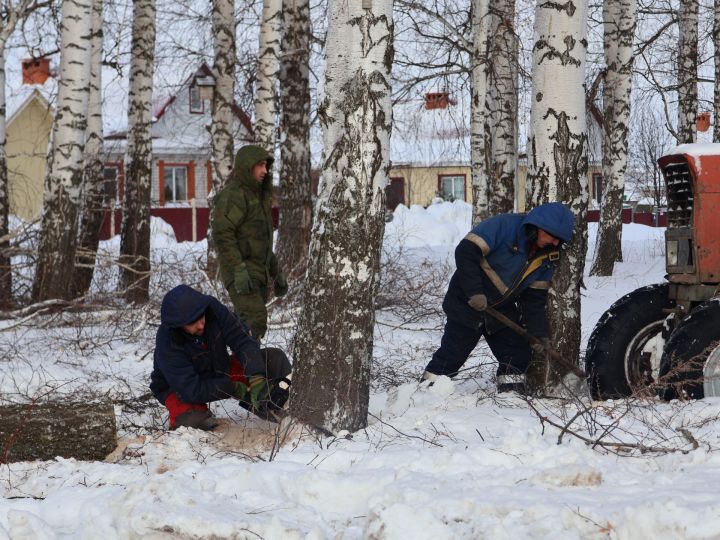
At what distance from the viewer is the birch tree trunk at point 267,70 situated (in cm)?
1200

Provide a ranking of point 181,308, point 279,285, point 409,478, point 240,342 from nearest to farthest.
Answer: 1. point 409,478
2. point 181,308
3. point 240,342
4. point 279,285

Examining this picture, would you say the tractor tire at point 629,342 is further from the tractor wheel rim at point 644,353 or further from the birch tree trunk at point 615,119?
the birch tree trunk at point 615,119

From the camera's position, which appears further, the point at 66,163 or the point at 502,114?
the point at 502,114

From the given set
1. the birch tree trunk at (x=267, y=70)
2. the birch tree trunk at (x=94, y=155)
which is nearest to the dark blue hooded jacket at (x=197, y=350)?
the birch tree trunk at (x=267, y=70)

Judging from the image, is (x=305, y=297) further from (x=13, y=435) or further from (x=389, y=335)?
(x=389, y=335)

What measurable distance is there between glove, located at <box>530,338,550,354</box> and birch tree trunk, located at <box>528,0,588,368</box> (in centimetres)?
10

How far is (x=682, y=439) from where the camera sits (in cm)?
480

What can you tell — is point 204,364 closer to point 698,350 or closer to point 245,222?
point 245,222

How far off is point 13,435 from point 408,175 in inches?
1296

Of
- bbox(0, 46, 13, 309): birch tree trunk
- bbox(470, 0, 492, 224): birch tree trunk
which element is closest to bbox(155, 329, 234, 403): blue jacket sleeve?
bbox(0, 46, 13, 309): birch tree trunk

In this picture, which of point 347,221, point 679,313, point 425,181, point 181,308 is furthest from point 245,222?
point 425,181

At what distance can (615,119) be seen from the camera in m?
15.7

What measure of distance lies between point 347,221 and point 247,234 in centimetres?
248

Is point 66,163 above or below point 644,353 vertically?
above
